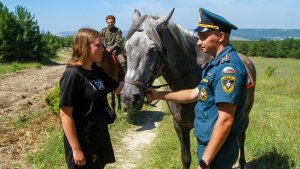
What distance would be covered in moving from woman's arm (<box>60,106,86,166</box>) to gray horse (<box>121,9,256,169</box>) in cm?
55

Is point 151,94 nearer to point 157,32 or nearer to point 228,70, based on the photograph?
point 157,32

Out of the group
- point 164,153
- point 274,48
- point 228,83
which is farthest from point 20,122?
point 274,48

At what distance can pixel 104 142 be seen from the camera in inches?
121

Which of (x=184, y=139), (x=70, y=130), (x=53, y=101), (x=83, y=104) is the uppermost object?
(x=83, y=104)

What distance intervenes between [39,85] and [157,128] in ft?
25.7

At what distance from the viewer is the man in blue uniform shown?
228 cm

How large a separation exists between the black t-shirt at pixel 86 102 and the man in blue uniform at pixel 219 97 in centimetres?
88

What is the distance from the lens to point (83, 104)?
288 centimetres

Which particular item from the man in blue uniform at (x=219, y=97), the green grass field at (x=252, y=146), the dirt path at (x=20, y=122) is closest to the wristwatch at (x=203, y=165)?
the man in blue uniform at (x=219, y=97)

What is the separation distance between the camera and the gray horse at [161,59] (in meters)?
3.15

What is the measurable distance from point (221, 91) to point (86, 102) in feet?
3.90

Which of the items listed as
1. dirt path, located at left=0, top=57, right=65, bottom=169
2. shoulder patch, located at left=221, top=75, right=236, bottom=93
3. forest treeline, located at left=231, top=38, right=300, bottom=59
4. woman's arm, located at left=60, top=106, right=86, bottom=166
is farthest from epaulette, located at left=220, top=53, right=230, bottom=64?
forest treeline, located at left=231, top=38, right=300, bottom=59

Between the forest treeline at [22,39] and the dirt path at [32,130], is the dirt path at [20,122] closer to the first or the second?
the dirt path at [32,130]

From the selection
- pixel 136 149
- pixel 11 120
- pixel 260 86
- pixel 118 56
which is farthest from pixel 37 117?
pixel 260 86
